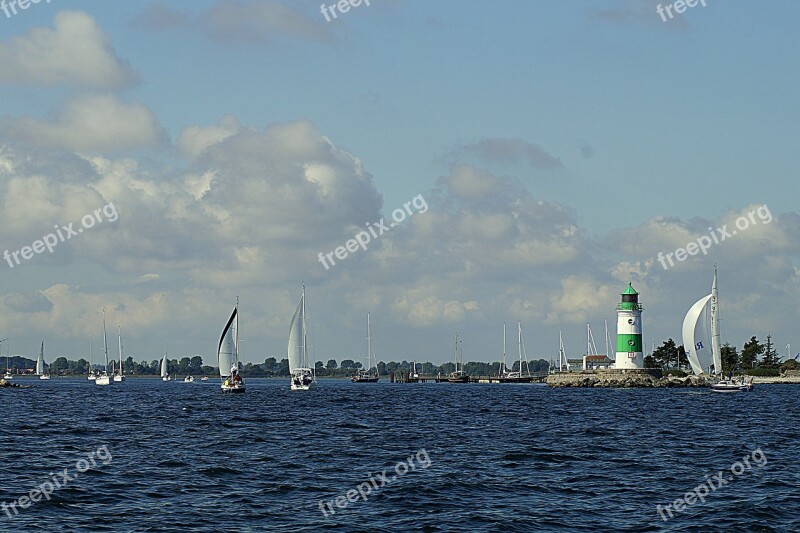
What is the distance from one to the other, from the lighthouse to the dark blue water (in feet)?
270

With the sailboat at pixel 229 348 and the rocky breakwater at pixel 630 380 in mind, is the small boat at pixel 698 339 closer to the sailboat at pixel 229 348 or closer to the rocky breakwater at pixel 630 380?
the rocky breakwater at pixel 630 380

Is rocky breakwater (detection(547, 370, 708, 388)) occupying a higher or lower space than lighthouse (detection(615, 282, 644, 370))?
lower

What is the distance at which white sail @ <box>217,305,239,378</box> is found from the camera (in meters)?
142

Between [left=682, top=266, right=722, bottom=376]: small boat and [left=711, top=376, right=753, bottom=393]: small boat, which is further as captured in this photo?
[left=682, top=266, right=722, bottom=376]: small boat

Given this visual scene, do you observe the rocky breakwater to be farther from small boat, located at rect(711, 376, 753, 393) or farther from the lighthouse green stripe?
small boat, located at rect(711, 376, 753, 393)

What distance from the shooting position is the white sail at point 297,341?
147 metres

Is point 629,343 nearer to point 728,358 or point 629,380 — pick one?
point 629,380

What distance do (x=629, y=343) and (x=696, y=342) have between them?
35.5 ft

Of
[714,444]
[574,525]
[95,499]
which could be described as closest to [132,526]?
[95,499]

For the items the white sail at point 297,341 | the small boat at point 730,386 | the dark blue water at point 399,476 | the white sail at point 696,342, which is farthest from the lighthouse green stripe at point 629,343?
the dark blue water at point 399,476

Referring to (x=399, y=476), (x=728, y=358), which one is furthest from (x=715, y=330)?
(x=399, y=476)

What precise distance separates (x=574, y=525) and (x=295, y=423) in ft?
139

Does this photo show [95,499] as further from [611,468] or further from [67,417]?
[67,417]

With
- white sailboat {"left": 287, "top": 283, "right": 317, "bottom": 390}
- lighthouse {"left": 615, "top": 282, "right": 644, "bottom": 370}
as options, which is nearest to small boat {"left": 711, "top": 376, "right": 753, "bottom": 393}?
lighthouse {"left": 615, "top": 282, "right": 644, "bottom": 370}
